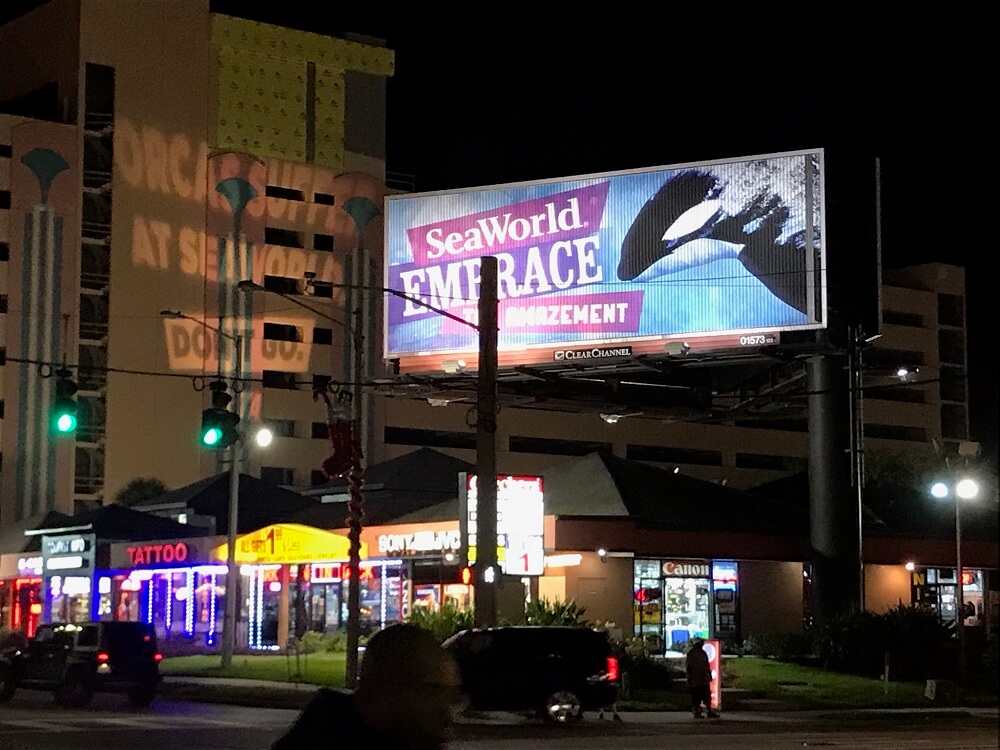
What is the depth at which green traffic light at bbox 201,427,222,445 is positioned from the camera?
29.4 metres

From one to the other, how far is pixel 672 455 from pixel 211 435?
91072 mm

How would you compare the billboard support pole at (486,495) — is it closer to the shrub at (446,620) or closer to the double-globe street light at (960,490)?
the shrub at (446,620)

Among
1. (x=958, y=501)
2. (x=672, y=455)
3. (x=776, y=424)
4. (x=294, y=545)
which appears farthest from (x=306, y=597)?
(x=776, y=424)

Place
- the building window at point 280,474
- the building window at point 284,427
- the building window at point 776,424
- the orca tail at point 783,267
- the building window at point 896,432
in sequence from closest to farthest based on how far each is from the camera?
the orca tail at point 783,267 < the building window at point 280,474 < the building window at point 284,427 < the building window at point 776,424 < the building window at point 896,432

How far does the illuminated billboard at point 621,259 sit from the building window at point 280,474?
51.2m

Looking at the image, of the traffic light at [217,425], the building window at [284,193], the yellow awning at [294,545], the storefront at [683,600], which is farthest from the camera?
the building window at [284,193]

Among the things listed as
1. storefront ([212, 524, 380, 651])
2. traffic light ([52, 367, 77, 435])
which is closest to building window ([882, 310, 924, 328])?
storefront ([212, 524, 380, 651])

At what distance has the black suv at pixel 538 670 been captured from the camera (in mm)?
28703

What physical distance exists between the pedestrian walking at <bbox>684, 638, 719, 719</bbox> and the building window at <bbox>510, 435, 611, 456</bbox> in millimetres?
76981

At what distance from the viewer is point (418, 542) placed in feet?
151

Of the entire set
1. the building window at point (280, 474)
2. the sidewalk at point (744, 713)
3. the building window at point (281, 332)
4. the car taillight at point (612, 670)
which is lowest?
the sidewalk at point (744, 713)

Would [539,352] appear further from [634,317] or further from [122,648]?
[122,648]

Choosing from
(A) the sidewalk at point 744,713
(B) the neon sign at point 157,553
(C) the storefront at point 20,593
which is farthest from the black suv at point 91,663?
(C) the storefront at point 20,593

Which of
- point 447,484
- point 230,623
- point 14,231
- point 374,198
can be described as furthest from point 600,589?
point 374,198
